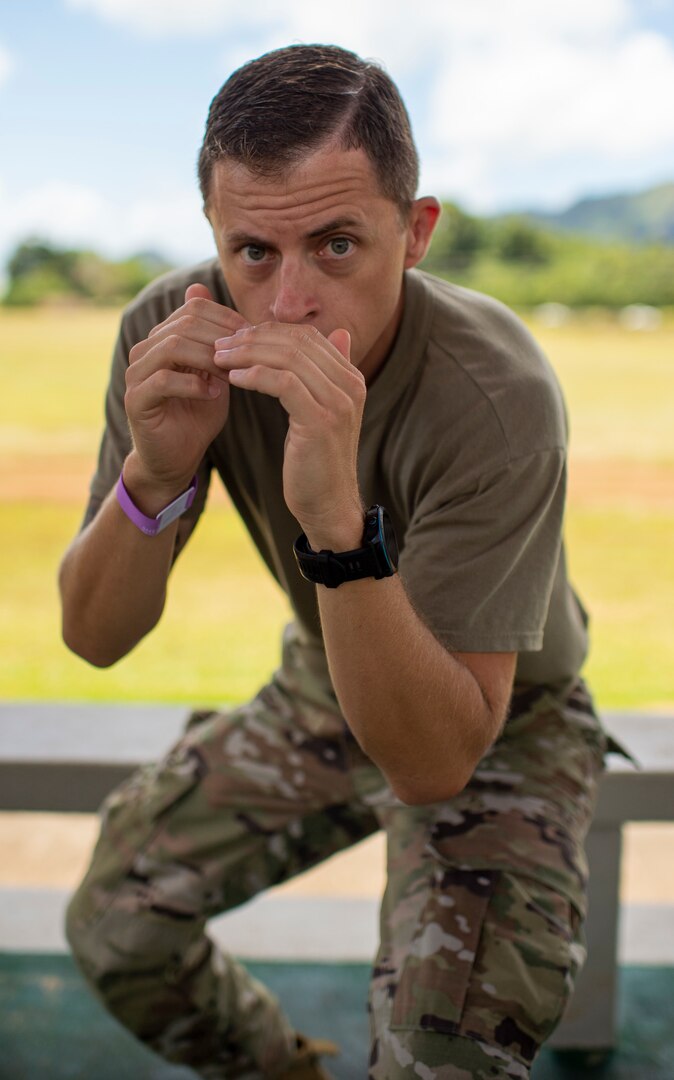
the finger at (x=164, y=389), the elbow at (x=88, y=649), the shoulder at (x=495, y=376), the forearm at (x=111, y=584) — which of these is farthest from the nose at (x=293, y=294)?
the elbow at (x=88, y=649)

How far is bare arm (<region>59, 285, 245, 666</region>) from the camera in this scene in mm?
1122

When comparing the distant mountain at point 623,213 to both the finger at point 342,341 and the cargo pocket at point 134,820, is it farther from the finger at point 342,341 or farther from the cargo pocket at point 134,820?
the finger at point 342,341

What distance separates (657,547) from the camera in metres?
6.62

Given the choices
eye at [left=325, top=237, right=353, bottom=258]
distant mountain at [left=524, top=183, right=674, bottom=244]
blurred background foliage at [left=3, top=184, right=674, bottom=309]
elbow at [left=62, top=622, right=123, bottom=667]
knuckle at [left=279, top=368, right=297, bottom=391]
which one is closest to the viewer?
knuckle at [left=279, top=368, right=297, bottom=391]

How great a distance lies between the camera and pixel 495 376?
1.25m

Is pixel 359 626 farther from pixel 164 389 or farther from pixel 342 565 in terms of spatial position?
pixel 164 389

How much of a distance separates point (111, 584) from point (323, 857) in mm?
523

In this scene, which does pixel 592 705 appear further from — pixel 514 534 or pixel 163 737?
pixel 163 737

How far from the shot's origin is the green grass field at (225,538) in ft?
15.3

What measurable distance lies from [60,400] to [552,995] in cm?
846

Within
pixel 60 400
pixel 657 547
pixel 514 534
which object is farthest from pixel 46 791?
pixel 60 400

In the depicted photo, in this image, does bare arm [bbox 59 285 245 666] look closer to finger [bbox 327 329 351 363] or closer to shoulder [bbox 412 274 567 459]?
finger [bbox 327 329 351 363]

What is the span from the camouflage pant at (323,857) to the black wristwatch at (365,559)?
0.39 m

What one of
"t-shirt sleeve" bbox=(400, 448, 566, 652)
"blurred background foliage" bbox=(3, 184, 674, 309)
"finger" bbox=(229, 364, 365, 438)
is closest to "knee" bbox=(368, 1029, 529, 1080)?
"t-shirt sleeve" bbox=(400, 448, 566, 652)
